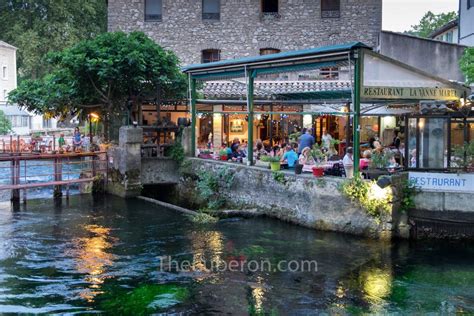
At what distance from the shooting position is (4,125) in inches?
1821

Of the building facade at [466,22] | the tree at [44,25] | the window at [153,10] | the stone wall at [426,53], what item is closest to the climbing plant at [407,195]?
the stone wall at [426,53]

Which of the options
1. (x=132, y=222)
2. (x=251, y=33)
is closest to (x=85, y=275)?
(x=132, y=222)

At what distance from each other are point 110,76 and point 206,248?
10.5 meters

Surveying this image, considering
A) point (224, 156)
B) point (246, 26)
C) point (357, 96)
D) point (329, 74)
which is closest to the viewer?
point (357, 96)

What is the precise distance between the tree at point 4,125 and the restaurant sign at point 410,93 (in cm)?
3767

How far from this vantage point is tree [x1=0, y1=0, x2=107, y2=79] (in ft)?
155

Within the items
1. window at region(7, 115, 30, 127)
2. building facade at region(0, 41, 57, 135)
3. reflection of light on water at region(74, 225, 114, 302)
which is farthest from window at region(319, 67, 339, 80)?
window at region(7, 115, 30, 127)

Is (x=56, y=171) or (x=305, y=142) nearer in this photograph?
(x=305, y=142)

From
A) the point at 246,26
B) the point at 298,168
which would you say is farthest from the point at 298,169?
the point at 246,26

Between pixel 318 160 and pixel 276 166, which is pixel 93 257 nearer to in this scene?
pixel 276 166

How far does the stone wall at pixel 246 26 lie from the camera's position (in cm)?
3039

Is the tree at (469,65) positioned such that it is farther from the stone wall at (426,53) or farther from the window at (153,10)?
the window at (153,10)

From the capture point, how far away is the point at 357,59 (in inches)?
561

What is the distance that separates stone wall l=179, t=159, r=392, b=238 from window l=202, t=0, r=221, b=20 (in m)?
14.2
